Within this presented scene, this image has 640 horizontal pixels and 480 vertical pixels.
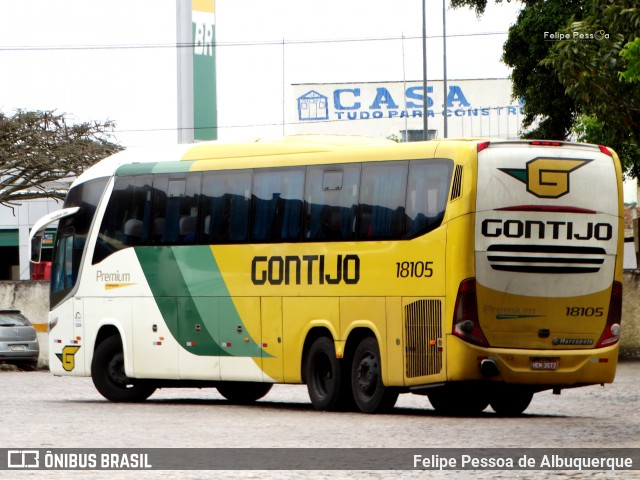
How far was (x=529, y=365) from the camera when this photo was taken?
19.5 meters

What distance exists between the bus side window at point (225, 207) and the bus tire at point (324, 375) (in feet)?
6.50

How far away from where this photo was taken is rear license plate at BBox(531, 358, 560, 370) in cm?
1948

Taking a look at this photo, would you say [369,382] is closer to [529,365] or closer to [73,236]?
[529,365]

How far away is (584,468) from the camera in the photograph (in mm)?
12375

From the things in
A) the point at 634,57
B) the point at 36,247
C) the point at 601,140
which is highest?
the point at 634,57

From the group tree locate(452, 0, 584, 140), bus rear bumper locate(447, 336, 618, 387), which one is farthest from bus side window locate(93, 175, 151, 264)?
tree locate(452, 0, 584, 140)

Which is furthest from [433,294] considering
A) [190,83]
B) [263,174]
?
[190,83]

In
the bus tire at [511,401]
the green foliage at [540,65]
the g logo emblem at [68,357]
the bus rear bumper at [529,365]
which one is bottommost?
the bus tire at [511,401]

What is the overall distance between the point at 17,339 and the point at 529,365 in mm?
20086

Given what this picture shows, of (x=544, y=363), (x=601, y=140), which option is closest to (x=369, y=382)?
(x=544, y=363)

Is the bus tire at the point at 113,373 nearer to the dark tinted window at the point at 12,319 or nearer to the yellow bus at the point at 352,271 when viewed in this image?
the yellow bus at the point at 352,271

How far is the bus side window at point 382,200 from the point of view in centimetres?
2006

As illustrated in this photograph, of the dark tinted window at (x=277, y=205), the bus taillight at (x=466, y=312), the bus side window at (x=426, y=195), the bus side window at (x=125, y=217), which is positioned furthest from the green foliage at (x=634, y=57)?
the bus side window at (x=125, y=217)

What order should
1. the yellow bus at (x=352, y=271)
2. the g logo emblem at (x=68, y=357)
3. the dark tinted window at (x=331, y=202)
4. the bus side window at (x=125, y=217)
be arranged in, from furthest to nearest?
the g logo emblem at (x=68, y=357), the bus side window at (x=125, y=217), the dark tinted window at (x=331, y=202), the yellow bus at (x=352, y=271)
